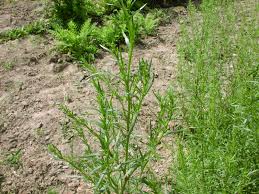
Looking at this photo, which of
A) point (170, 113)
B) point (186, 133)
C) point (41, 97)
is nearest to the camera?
point (170, 113)

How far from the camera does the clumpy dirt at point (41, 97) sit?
286cm

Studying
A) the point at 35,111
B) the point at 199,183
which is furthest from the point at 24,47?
the point at 199,183

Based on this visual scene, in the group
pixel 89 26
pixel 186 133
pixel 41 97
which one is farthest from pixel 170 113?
pixel 89 26

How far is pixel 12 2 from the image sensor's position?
5199 mm

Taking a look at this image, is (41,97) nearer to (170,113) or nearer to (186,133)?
(186,133)

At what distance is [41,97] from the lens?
142 inches

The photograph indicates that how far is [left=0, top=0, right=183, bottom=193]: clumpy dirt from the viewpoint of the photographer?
9.39 feet

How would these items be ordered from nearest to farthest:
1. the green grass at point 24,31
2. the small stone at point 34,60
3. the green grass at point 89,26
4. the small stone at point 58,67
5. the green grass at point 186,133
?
the green grass at point 186,133 < the small stone at point 58,67 < the small stone at point 34,60 < the green grass at point 89,26 < the green grass at point 24,31

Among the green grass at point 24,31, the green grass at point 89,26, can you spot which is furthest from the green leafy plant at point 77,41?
the green grass at point 24,31

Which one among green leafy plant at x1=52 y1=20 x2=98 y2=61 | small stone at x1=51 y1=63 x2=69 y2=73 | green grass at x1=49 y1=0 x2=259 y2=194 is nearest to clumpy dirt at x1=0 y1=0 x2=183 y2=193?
small stone at x1=51 y1=63 x2=69 y2=73

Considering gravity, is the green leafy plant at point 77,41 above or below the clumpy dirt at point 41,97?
above

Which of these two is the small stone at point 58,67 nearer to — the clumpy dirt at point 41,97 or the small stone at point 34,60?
the clumpy dirt at point 41,97

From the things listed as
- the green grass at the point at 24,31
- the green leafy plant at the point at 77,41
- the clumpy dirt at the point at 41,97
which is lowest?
the clumpy dirt at the point at 41,97

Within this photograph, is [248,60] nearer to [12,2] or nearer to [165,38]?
[165,38]
